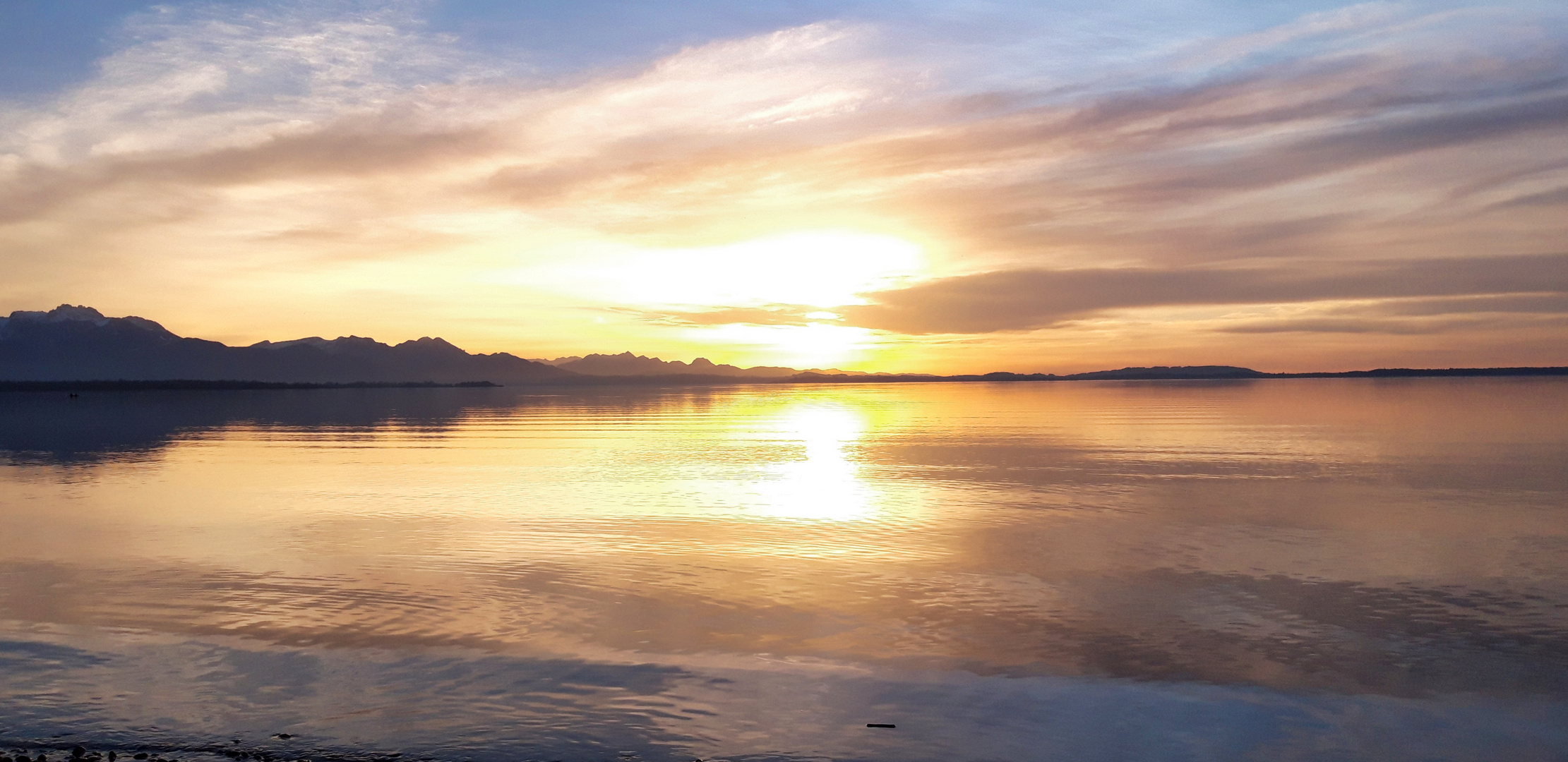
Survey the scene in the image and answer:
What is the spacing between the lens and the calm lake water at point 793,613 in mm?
9953

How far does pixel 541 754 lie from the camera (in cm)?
923

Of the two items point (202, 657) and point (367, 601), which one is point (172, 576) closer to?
point (367, 601)

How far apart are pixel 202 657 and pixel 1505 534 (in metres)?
25.9

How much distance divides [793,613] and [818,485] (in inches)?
614

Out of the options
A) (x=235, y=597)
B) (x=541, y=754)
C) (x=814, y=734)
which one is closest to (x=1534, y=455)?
(x=814, y=734)

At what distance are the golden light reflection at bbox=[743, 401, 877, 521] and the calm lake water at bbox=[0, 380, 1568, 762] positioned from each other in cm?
38

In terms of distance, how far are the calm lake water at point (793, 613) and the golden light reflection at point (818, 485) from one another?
379 millimetres

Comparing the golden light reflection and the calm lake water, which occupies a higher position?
the golden light reflection

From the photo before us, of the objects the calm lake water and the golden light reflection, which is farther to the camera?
the golden light reflection

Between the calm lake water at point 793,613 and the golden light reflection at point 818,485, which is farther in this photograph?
the golden light reflection at point 818,485

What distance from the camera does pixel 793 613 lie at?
14539 millimetres

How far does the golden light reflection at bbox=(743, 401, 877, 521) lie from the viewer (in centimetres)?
2459

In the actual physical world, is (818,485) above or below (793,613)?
above

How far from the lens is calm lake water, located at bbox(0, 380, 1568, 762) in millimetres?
9953
